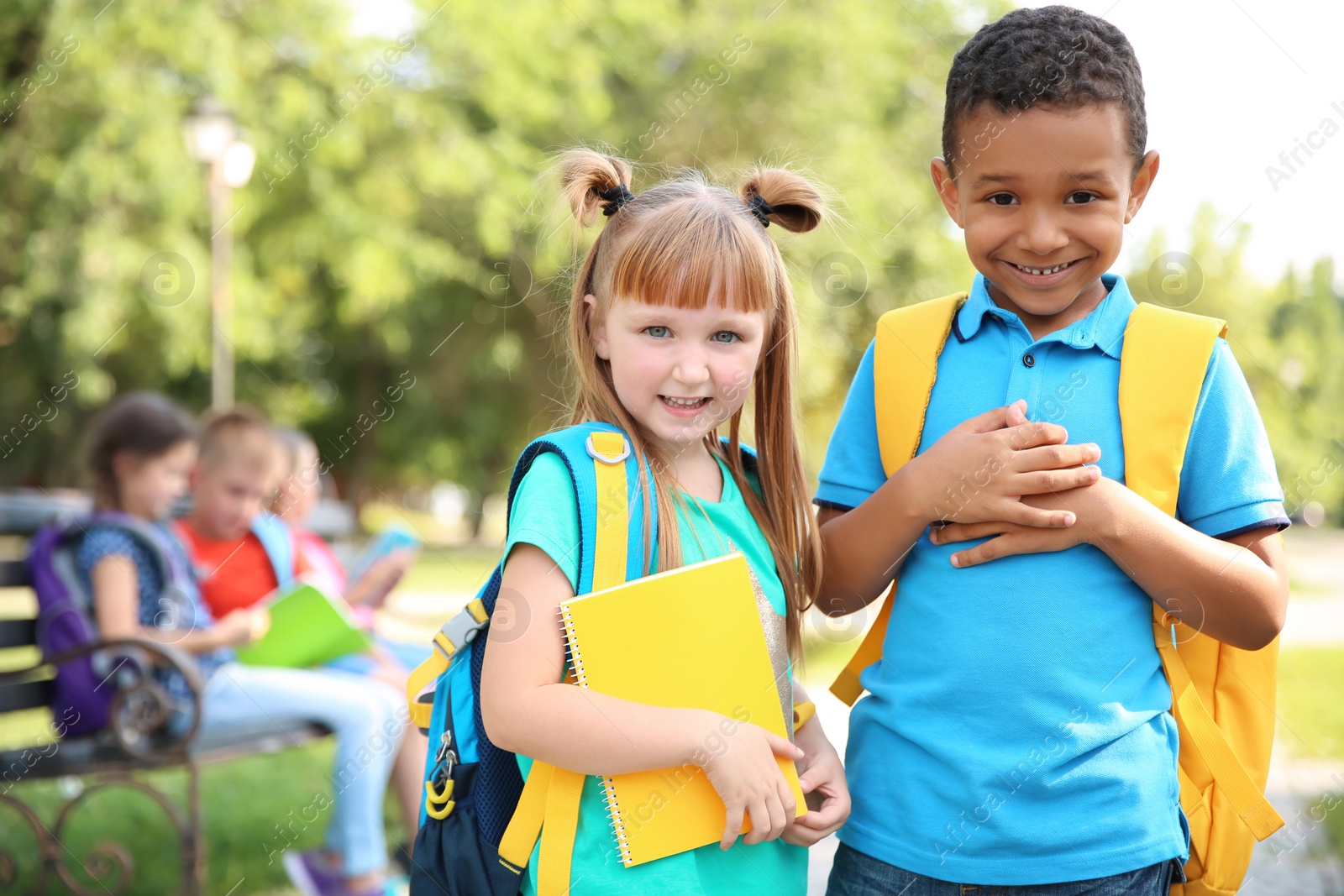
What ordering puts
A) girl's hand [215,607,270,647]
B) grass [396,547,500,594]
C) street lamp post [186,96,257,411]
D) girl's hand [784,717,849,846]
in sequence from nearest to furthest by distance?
1. girl's hand [784,717,849,846]
2. girl's hand [215,607,270,647]
3. street lamp post [186,96,257,411]
4. grass [396,547,500,594]

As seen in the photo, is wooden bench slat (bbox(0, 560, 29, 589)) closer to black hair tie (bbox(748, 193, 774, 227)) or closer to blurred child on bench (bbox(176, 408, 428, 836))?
blurred child on bench (bbox(176, 408, 428, 836))

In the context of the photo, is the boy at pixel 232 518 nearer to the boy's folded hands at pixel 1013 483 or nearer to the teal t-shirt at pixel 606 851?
the teal t-shirt at pixel 606 851

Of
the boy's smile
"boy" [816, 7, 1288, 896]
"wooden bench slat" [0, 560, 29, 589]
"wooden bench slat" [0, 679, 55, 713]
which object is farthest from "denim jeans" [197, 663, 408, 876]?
the boy's smile

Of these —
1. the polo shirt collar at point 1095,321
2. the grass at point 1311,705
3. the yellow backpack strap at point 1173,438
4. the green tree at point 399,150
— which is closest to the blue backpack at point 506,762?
the polo shirt collar at point 1095,321

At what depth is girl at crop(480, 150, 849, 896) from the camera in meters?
1.34

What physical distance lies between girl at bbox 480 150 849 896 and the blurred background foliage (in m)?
4.53

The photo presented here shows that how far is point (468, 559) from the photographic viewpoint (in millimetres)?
Result: 19562

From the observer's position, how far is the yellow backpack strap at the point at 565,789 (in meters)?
1.37

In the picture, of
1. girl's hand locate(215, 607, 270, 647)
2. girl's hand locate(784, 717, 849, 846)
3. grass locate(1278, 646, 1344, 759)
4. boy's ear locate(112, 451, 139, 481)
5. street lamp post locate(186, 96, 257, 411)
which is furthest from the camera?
street lamp post locate(186, 96, 257, 411)

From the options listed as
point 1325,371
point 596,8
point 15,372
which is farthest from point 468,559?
point 1325,371

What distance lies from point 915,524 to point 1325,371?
1891 centimetres

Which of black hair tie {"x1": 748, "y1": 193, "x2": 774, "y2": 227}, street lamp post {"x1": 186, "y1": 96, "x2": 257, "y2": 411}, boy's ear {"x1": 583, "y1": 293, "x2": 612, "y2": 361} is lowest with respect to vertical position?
boy's ear {"x1": 583, "y1": 293, "x2": 612, "y2": 361}

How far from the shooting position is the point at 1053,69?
1418 mm

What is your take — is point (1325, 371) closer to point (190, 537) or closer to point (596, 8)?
point (596, 8)
